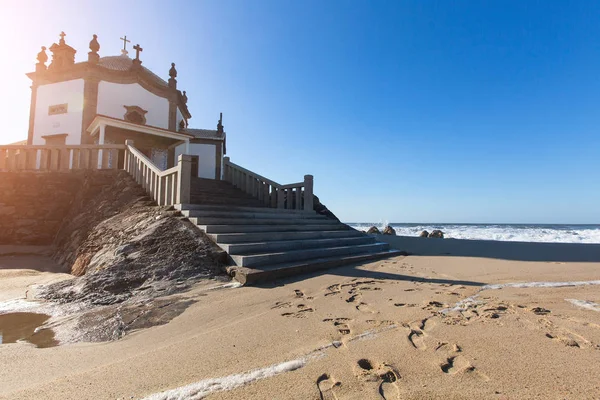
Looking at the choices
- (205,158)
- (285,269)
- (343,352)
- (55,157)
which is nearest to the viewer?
(343,352)

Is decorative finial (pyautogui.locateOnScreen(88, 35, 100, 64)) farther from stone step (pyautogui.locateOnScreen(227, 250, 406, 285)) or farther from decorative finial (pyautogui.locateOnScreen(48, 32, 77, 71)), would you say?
stone step (pyautogui.locateOnScreen(227, 250, 406, 285))

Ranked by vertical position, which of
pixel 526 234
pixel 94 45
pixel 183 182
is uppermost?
pixel 94 45

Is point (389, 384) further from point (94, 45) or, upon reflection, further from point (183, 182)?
point (94, 45)

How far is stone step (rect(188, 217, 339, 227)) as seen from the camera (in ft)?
20.4

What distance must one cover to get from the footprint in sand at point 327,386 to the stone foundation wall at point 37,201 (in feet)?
32.3

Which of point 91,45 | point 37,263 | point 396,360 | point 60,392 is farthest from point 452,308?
point 91,45

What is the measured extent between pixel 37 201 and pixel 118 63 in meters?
13.9

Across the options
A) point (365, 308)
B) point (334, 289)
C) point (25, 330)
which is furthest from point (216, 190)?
point (365, 308)

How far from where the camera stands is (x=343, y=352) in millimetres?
2234

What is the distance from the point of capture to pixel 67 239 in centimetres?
783

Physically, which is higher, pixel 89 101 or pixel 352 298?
pixel 89 101

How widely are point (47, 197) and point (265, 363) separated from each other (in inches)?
435

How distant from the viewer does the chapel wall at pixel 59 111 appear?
1669cm

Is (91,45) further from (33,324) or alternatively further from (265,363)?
(265,363)
